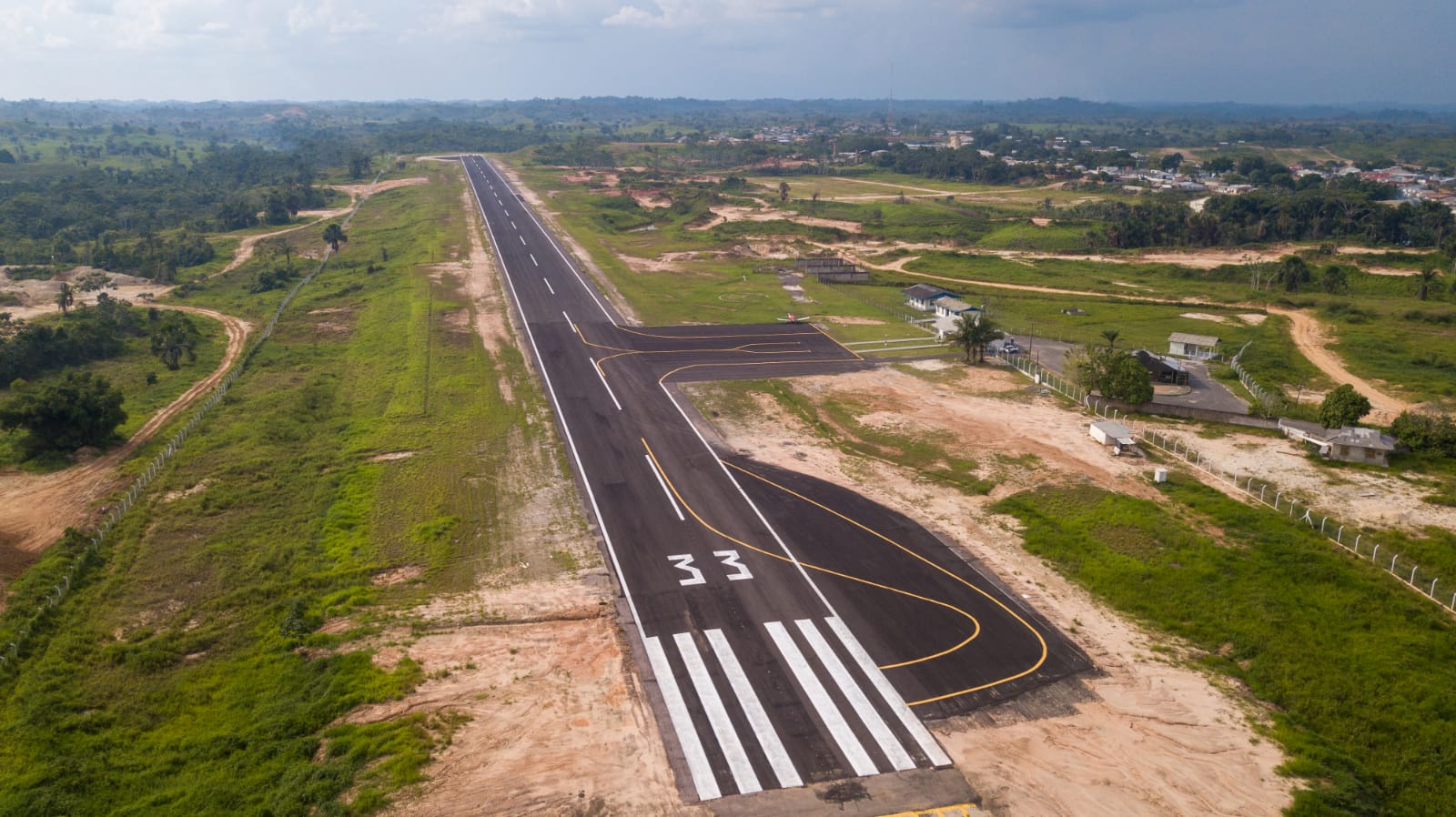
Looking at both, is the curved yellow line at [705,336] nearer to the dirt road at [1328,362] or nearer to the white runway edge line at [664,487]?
the white runway edge line at [664,487]

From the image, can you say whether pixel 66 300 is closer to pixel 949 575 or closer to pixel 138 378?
pixel 138 378

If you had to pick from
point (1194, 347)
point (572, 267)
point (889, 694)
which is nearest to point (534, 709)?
point (889, 694)

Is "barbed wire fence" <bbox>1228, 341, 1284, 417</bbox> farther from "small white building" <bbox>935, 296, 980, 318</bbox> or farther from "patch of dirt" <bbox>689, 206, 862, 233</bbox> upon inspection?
"patch of dirt" <bbox>689, 206, 862, 233</bbox>

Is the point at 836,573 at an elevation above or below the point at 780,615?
above

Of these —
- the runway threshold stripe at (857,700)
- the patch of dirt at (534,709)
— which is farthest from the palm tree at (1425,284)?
the patch of dirt at (534,709)

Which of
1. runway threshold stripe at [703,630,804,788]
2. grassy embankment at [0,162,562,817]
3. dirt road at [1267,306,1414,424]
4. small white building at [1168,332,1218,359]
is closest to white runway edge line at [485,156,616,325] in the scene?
grassy embankment at [0,162,562,817]

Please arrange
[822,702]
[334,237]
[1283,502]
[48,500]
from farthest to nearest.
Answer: [334,237] → [1283,502] → [48,500] → [822,702]

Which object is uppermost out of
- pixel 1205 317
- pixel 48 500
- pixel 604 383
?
pixel 1205 317
